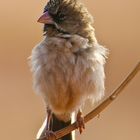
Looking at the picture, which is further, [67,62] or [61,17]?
[61,17]

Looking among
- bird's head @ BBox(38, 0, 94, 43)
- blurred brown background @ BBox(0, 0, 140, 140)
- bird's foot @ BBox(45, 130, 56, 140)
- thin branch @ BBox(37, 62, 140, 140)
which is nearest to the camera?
thin branch @ BBox(37, 62, 140, 140)

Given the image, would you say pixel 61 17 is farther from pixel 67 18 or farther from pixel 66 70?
pixel 66 70

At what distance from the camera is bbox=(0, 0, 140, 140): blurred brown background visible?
7.79 m

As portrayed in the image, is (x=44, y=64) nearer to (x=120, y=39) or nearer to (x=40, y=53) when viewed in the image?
(x=40, y=53)

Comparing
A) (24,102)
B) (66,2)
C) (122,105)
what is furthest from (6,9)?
(66,2)

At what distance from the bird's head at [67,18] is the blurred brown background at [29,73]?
79.1 inches

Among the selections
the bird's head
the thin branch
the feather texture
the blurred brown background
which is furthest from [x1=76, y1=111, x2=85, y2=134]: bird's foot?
the blurred brown background

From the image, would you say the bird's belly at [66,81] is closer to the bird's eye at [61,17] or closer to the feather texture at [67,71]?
the feather texture at [67,71]

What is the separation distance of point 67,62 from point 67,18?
0.33 m

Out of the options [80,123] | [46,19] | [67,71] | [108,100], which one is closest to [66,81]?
[67,71]

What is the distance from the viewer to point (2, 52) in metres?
8.06

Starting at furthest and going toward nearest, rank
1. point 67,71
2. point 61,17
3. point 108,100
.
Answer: point 61,17 → point 67,71 → point 108,100

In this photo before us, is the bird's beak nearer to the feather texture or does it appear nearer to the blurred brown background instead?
the feather texture

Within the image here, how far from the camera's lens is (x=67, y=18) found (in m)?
5.61
